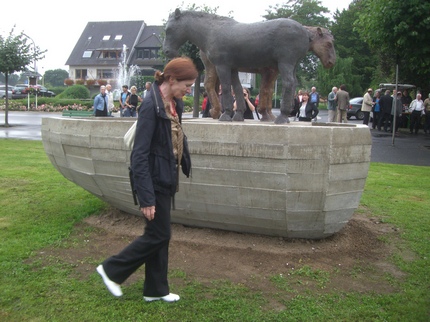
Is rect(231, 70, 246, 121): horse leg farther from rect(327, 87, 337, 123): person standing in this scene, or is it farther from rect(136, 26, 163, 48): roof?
rect(136, 26, 163, 48): roof

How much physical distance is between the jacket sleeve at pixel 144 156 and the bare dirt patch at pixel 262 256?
4.11 ft

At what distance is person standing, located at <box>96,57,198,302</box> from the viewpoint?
10.4 ft

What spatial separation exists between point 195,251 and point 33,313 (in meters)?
1.79

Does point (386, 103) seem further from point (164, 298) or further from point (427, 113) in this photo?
point (164, 298)

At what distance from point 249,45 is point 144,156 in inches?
103

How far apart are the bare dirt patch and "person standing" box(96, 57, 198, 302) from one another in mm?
637

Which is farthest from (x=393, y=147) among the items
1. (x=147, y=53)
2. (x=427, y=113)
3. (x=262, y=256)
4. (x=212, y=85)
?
(x=147, y=53)

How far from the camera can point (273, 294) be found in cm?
385

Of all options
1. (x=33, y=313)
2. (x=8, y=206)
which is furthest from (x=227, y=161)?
(x=8, y=206)

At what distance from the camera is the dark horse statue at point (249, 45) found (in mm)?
5133

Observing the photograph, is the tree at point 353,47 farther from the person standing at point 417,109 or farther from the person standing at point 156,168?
the person standing at point 156,168

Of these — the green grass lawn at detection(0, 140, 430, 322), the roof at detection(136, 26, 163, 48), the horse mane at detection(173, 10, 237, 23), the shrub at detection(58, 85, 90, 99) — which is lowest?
the green grass lawn at detection(0, 140, 430, 322)

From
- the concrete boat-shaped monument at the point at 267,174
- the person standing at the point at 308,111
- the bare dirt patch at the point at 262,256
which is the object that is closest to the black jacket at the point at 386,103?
the person standing at the point at 308,111

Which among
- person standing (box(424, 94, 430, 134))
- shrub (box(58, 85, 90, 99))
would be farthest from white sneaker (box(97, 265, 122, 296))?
shrub (box(58, 85, 90, 99))
